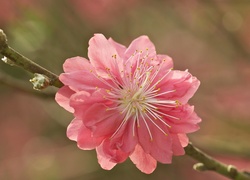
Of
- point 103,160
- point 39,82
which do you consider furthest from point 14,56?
point 103,160

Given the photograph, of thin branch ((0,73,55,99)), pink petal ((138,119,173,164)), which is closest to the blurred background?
thin branch ((0,73,55,99))

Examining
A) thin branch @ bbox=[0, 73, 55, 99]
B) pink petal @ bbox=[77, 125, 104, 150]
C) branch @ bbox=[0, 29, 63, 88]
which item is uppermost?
branch @ bbox=[0, 29, 63, 88]

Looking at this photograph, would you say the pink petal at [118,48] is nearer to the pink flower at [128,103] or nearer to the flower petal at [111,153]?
the pink flower at [128,103]

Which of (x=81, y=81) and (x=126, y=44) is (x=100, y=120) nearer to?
(x=81, y=81)

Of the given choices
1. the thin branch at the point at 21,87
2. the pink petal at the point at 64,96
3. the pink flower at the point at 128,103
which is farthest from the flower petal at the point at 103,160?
the thin branch at the point at 21,87

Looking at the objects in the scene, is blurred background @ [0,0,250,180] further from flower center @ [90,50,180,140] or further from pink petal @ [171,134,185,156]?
pink petal @ [171,134,185,156]
